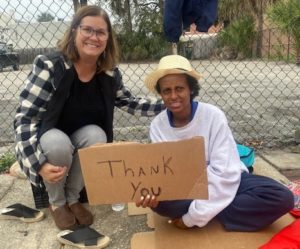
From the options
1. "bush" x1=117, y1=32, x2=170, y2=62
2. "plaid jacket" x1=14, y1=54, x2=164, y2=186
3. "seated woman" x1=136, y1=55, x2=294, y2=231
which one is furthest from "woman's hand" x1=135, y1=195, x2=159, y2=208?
"bush" x1=117, y1=32, x2=170, y2=62

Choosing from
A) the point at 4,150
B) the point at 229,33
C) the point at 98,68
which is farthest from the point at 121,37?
the point at 98,68

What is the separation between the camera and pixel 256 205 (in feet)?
6.98

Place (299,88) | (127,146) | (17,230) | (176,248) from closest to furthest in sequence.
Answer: (127,146) < (176,248) < (17,230) < (299,88)

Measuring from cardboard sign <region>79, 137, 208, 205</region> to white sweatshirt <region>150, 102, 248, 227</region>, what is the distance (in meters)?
0.15

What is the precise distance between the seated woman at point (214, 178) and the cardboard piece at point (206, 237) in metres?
0.05

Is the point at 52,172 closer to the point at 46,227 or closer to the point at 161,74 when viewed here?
the point at 46,227

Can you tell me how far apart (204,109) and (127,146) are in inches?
19.8

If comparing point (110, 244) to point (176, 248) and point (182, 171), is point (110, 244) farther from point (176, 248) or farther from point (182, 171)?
point (182, 171)

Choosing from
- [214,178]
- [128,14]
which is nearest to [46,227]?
[214,178]

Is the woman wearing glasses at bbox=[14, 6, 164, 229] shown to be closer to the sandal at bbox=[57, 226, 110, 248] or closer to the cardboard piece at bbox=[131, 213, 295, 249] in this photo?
the sandal at bbox=[57, 226, 110, 248]

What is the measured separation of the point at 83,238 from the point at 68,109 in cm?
75

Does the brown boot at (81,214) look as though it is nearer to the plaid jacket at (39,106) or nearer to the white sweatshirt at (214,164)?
the plaid jacket at (39,106)

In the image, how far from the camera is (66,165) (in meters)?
2.37

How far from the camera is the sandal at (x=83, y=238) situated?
7.23 feet
